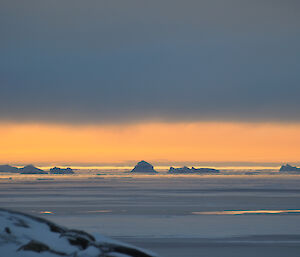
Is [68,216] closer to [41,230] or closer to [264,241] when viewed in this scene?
[264,241]

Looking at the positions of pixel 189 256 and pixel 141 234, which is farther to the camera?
pixel 141 234

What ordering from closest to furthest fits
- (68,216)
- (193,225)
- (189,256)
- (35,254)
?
(35,254), (189,256), (193,225), (68,216)

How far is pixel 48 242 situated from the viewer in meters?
6.17

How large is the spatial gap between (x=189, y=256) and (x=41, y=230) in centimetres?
723

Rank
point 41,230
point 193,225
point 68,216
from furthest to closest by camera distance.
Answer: point 68,216
point 193,225
point 41,230

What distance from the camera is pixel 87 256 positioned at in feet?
19.6

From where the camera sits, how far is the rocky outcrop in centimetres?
602

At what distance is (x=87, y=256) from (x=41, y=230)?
0.74m

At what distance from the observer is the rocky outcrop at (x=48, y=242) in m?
6.02

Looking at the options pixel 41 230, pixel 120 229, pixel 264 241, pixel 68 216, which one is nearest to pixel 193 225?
pixel 120 229

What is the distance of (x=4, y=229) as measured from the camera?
6.23 m

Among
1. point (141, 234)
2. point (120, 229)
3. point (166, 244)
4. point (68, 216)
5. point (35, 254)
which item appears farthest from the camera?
point (68, 216)

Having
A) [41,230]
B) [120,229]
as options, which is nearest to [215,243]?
[120,229]

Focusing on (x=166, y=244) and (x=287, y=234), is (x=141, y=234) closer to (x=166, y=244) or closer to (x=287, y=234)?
(x=166, y=244)
